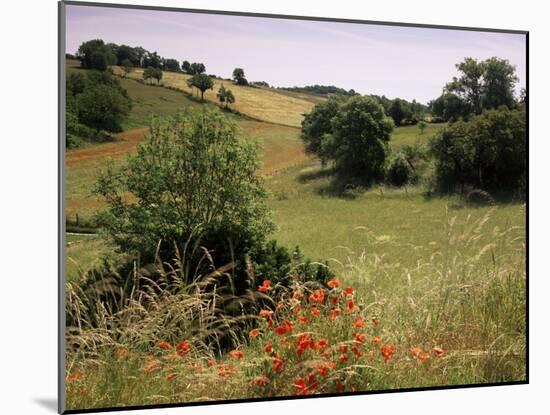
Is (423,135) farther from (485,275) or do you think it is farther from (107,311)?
(107,311)

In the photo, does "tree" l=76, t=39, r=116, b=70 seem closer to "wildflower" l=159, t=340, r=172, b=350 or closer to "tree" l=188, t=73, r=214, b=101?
"tree" l=188, t=73, r=214, b=101

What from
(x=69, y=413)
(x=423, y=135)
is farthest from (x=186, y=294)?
(x=423, y=135)

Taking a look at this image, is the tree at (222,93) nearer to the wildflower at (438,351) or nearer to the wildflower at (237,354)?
the wildflower at (237,354)

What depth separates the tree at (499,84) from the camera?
7.49m

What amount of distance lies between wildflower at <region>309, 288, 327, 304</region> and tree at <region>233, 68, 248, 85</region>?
65.8 inches

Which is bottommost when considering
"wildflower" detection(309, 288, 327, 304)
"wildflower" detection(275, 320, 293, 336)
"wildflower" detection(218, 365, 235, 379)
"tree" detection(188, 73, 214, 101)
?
"wildflower" detection(218, 365, 235, 379)

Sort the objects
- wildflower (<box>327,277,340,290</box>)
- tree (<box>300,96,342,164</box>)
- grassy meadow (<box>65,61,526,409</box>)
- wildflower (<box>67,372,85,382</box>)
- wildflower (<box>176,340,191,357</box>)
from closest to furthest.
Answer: wildflower (<box>67,372,85,382</box>), grassy meadow (<box>65,61,526,409</box>), wildflower (<box>176,340,191,357</box>), wildflower (<box>327,277,340,290</box>), tree (<box>300,96,342,164</box>)

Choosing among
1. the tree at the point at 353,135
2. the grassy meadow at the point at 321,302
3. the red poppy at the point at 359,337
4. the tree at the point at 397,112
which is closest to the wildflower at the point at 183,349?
the grassy meadow at the point at 321,302

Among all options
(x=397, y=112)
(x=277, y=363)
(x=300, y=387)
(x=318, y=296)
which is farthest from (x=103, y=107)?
(x=300, y=387)

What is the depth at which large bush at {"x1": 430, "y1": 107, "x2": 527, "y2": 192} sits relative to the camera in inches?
293

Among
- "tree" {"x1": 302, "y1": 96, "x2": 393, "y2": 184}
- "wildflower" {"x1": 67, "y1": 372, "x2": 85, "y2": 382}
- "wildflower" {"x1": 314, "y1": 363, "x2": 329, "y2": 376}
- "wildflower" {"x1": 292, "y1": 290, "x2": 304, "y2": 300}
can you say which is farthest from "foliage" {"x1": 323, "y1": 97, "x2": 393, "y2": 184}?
"wildflower" {"x1": 67, "y1": 372, "x2": 85, "y2": 382}

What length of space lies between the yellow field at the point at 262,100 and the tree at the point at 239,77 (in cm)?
4

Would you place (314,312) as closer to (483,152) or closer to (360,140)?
(360,140)

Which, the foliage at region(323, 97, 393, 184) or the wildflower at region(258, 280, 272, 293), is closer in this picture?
the wildflower at region(258, 280, 272, 293)
